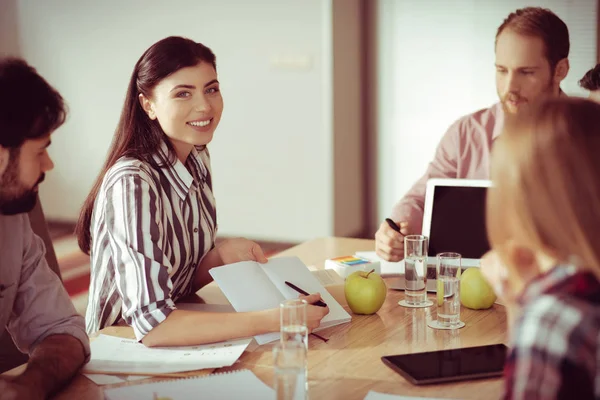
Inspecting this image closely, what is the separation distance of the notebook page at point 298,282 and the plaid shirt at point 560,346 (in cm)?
86

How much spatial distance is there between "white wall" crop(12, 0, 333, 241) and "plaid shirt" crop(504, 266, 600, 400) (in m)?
4.21

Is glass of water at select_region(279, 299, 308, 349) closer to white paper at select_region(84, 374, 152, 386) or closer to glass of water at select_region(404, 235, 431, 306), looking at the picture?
white paper at select_region(84, 374, 152, 386)

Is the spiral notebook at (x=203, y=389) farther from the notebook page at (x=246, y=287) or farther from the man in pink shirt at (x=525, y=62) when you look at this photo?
the man in pink shirt at (x=525, y=62)

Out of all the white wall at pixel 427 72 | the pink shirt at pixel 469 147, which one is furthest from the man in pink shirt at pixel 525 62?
the white wall at pixel 427 72

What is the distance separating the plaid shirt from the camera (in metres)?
0.89

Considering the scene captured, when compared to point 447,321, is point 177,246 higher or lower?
higher

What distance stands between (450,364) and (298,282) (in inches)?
20.0

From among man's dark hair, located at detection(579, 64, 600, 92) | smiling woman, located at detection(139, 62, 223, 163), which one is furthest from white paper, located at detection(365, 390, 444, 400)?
man's dark hair, located at detection(579, 64, 600, 92)

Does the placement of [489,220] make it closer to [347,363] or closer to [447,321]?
[347,363]

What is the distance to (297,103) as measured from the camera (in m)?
5.12

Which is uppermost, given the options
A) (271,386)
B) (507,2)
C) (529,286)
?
(507,2)

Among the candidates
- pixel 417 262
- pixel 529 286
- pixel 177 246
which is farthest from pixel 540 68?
pixel 529 286

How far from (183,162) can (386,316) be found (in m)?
0.76

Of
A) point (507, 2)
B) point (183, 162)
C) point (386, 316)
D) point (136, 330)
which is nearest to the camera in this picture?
point (136, 330)
